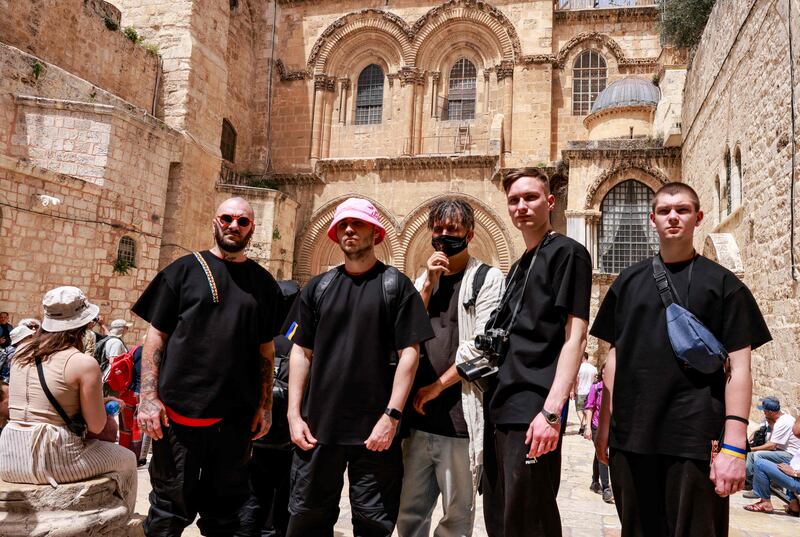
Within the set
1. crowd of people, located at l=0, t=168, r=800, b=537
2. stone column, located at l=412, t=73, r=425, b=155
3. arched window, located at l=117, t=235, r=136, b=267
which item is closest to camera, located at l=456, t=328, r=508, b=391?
crowd of people, located at l=0, t=168, r=800, b=537

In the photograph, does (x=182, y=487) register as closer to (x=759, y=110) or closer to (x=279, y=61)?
(x=759, y=110)

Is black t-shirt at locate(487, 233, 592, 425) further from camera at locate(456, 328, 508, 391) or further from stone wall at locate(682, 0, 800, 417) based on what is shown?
stone wall at locate(682, 0, 800, 417)

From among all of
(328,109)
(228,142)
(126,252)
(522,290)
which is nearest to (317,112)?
(328,109)

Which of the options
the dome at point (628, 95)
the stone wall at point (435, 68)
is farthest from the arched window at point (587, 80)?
the dome at point (628, 95)

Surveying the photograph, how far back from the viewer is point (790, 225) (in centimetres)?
733

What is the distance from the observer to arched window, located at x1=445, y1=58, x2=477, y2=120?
63.6ft

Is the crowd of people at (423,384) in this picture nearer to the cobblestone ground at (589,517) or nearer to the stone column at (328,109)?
the cobblestone ground at (589,517)

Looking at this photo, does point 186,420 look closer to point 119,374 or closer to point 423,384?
point 423,384

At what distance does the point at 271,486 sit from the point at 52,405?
1.35 meters

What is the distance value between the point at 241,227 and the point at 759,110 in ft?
27.3

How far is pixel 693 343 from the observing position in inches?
95.0

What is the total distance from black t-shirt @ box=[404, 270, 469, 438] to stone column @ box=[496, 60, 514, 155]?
51.6 ft

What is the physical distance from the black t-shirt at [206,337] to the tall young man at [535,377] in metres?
1.33

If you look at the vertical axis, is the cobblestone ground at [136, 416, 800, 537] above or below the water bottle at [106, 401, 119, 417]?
below
